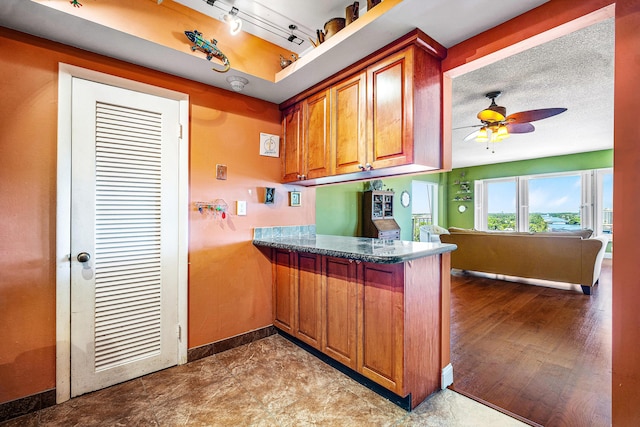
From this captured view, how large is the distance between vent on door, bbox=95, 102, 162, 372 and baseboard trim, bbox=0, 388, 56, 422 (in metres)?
0.25

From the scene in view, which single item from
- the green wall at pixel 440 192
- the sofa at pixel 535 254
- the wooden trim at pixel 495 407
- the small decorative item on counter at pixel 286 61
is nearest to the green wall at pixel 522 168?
the green wall at pixel 440 192

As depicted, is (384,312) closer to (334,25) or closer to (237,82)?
(334,25)

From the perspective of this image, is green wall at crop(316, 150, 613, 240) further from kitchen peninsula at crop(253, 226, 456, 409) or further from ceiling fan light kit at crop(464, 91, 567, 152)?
kitchen peninsula at crop(253, 226, 456, 409)

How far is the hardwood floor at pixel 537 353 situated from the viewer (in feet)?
5.60

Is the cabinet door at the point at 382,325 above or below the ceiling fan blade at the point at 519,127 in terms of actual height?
below

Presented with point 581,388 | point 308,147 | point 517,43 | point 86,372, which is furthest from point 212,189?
point 581,388

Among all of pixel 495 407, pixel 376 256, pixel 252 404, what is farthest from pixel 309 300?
pixel 495 407

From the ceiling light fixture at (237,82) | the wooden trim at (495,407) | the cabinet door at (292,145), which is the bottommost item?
the wooden trim at (495,407)

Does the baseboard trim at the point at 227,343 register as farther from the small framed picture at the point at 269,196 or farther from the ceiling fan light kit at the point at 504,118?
the ceiling fan light kit at the point at 504,118

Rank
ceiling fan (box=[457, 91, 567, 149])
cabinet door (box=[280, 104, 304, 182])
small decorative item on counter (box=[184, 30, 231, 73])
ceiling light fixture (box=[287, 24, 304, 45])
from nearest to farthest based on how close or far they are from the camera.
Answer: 1. small decorative item on counter (box=[184, 30, 231, 73])
2. ceiling light fixture (box=[287, 24, 304, 45])
3. cabinet door (box=[280, 104, 304, 182])
4. ceiling fan (box=[457, 91, 567, 149])

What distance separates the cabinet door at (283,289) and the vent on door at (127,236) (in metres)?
0.99

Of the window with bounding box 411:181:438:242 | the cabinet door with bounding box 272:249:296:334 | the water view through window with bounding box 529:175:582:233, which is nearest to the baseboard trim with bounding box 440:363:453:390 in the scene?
the cabinet door with bounding box 272:249:296:334

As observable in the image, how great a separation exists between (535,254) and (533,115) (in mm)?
2155

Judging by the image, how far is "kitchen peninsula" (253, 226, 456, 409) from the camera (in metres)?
1.64
